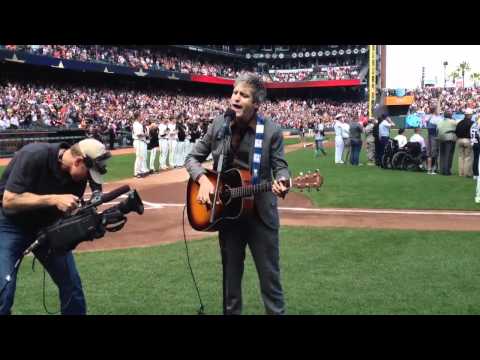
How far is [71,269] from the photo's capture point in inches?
176

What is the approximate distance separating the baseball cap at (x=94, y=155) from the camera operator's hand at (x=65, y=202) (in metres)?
0.26

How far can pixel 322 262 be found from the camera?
7.40 m

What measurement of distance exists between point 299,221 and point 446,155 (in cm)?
900

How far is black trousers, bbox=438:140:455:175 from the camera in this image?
1716 cm

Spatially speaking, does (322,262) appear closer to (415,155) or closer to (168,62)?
(415,155)

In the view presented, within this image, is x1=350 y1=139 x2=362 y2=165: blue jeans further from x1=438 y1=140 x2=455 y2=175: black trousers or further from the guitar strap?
the guitar strap

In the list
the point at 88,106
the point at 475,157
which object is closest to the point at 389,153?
the point at 475,157

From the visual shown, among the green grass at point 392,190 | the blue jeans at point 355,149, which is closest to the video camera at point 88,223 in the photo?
the green grass at point 392,190

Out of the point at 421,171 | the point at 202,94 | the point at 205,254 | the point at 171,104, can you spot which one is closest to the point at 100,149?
the point at 205,254

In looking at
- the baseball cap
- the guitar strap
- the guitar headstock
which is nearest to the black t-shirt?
the baseball cap

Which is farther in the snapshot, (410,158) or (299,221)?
(410,158)

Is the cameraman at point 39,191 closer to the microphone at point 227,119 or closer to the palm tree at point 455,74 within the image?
the microphone at point 227,119
